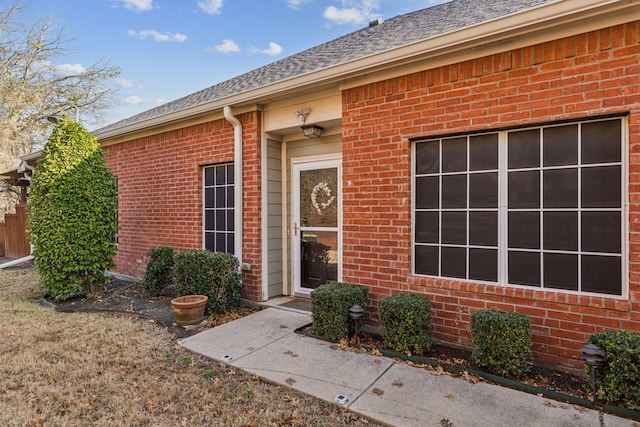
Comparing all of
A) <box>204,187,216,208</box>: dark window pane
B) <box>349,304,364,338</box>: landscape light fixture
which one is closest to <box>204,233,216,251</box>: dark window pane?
<box>204,187,216,208</box>: dark window pane

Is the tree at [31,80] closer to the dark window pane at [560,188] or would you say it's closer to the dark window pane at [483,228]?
the dark window pane at [483,228]

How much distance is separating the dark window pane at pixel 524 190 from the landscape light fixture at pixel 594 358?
130 cm

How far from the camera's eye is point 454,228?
3.73m

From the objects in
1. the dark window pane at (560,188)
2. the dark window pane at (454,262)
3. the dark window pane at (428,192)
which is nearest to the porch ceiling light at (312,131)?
the dark window pane at (428,192)

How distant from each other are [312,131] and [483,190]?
239 cm

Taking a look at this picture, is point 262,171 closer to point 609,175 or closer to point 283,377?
point 283,377

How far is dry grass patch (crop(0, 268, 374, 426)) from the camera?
259 cm

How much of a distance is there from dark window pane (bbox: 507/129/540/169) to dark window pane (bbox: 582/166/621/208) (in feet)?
1.35

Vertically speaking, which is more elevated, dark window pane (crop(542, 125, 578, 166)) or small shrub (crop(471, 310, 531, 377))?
dark window pane (crop(542, 125, 578, 166))

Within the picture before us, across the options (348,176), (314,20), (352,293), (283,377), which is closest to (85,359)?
(283,377)

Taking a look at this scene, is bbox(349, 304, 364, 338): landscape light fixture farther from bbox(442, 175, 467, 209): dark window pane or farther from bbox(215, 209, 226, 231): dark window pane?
bbox(215, 209, 226, 231): dark window pane

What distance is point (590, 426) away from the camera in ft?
7.66

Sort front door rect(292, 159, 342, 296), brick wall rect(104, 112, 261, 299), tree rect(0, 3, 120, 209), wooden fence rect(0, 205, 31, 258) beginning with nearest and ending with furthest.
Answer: front door rect(292, 159, 342, 296), brick wall rect(104, 112, 261, 299), wooden fence rect(0, 205, 31, 258), tree rect(0, 3, 120, 209)

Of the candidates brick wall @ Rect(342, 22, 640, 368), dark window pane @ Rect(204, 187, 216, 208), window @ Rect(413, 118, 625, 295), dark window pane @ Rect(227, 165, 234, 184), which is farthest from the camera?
dark window pane @ Rect(204, 187, 216, 208)
